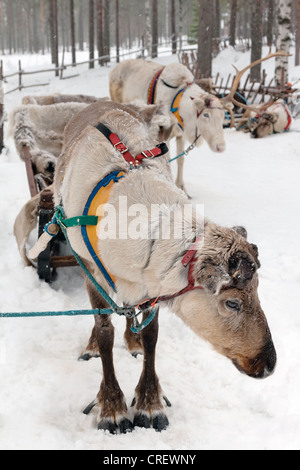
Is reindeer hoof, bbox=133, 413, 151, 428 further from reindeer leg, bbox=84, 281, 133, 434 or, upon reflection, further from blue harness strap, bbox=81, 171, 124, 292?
blue harness strap, bbox=81, 171, 124, 292

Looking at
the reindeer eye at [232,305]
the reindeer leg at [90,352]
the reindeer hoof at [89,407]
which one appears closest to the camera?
the reindeer eye at [232,305]

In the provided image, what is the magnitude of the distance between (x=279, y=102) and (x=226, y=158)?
2.99 metres

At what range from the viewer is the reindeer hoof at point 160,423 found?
104 inches

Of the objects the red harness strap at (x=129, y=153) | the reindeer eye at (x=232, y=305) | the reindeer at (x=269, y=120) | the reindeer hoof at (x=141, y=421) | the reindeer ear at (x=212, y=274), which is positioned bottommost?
the reindeer hoof at (x=141, y=421)

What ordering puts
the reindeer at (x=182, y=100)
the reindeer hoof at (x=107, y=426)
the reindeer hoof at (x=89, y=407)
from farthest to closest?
1. the reindeer at (x=182, y=100)
2. the reindeer hoof at (x=89, y=407)
3. the reindeer hoof at (x=107, y=426)

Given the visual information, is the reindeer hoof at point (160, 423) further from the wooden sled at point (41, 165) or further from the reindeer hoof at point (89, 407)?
the wooden sled at point (41, 165)

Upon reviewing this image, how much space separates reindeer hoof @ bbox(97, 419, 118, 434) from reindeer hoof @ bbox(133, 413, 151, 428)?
142 mm

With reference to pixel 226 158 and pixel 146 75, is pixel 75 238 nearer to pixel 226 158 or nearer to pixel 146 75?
pixel 146 75

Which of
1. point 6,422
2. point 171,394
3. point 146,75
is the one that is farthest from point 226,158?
point 6,422

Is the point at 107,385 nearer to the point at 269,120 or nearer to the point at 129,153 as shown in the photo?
the point at 129,153

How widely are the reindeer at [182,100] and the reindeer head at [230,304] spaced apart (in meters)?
4.76

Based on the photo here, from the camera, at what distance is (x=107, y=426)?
2602 mm

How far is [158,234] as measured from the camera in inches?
80.0

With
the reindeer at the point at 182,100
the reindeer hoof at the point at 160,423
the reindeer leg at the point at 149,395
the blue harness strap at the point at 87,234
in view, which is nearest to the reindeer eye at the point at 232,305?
the blue harness strap at the point at 87,234
